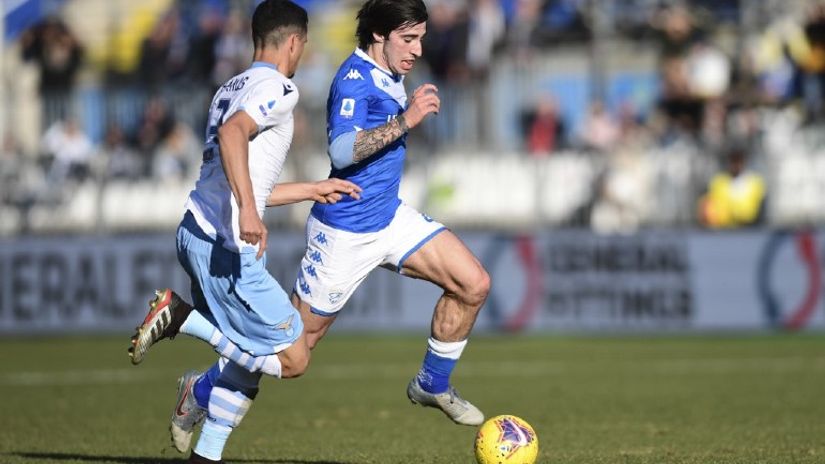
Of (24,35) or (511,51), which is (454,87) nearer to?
(511,51)

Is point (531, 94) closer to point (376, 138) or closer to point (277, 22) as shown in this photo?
point (376, 138)

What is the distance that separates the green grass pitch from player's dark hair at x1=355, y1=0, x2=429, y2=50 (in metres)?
2.60

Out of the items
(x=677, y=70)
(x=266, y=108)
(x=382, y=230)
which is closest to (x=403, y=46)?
(x=382, y=230)

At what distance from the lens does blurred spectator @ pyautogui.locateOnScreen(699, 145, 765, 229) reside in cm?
1930

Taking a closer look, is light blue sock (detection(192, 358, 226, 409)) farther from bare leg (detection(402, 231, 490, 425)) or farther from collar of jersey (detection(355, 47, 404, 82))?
collar of jersey (detection(355, 47, 404, 82))

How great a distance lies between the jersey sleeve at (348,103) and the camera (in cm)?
840

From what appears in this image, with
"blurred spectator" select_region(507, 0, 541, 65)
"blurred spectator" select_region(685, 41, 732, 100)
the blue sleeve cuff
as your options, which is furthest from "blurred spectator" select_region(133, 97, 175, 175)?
the blue sleeve cuff

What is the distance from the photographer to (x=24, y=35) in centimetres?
2344

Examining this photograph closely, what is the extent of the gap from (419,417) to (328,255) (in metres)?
3.45

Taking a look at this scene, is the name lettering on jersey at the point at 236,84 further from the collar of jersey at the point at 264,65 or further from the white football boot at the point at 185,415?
the white football boot at the point at 185,415

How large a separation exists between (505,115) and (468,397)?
28.4 feet

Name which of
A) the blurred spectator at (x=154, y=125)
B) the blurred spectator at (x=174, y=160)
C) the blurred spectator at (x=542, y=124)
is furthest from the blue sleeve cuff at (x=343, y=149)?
the blurred spectator at (x=154, y=125)

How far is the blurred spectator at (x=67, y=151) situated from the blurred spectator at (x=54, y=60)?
0.31m

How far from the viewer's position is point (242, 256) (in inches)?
296
